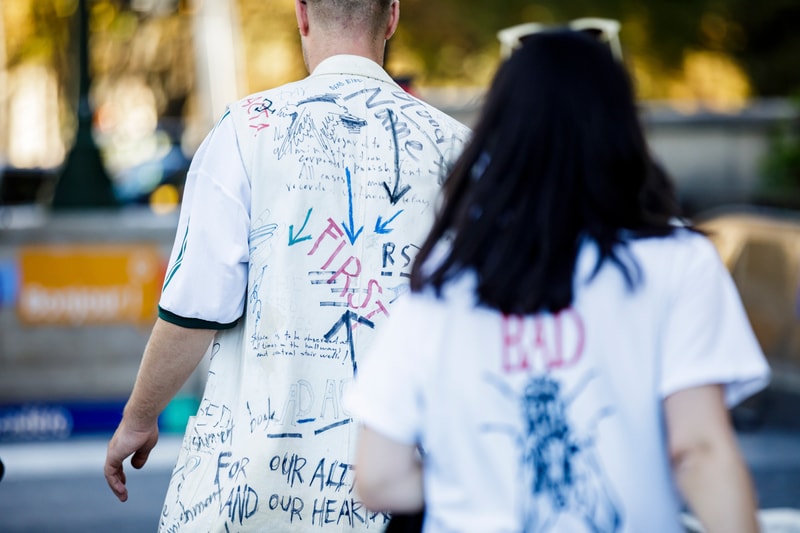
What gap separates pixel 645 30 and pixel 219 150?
23.9m

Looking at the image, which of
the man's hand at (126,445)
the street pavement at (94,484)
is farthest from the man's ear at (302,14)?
the street pavement at (94,484)

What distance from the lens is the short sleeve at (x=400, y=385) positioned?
1772 millimetres

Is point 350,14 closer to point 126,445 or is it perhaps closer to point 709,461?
point 126,445

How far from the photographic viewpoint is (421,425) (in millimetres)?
1795

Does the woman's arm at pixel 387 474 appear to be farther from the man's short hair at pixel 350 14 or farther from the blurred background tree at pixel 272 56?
the blurred background tree at pixel 272 56

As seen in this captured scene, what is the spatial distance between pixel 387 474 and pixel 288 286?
74cm

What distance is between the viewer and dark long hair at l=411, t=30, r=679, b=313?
1771 mm

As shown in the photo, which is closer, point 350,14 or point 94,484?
point 350,14

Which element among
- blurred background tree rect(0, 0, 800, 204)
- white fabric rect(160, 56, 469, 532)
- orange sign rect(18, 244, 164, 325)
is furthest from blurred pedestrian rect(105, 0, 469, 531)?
blurred background tree rect(0, 0, 800, 204)

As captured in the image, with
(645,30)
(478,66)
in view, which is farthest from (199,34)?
(645,30)

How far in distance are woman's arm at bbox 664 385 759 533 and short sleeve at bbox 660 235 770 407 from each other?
24 millimetres

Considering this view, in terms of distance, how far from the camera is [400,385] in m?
1.77

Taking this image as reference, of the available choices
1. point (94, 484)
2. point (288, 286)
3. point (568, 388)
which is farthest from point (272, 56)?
point (568, 388)

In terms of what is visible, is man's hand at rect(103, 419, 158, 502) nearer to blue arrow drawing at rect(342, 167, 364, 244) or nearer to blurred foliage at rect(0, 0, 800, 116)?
blue arrow drawing at rect(342, 167, 364, 244)
